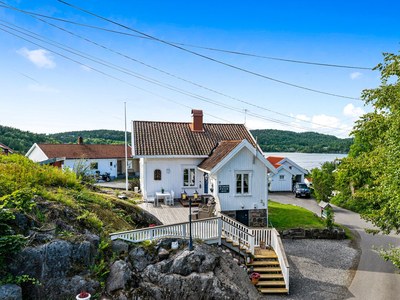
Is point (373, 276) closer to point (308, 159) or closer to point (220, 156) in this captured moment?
point (220, 156)

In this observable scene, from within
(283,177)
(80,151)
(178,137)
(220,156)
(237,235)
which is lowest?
(237,235)

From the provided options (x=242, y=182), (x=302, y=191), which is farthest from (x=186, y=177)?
(x=302, y=191)

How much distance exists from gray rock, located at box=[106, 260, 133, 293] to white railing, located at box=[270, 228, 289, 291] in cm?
622

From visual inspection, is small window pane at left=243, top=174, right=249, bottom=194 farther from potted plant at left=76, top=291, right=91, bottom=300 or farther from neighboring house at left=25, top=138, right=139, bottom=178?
neighboring house at left=25, top=138, right=139, bottom=178

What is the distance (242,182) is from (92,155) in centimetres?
2552

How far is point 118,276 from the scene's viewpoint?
287 inches

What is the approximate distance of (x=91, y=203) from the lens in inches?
385

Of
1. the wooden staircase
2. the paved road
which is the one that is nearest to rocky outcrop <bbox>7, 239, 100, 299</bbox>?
the wooden staircase

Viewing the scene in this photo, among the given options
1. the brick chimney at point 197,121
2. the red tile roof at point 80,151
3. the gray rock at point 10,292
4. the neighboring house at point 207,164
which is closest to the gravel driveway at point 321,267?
the neighboring house at point 207,164

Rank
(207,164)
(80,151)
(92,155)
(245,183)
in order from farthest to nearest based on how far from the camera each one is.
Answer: (80,151)
(92,155)
(207,164)
(245,183)

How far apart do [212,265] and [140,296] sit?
2711mm

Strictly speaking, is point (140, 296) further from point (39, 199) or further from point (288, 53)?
point (288, 53)

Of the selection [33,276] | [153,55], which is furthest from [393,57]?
[33,276]

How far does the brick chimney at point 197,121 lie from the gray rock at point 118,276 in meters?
12.9
